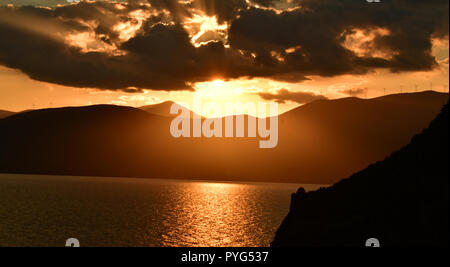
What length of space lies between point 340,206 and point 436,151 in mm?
14727

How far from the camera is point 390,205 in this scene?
44.7 metres

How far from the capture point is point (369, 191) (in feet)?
171

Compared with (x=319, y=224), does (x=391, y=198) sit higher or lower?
higher

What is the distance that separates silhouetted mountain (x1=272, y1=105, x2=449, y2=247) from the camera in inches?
1526

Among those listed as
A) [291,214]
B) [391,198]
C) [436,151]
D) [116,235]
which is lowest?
[116,235]

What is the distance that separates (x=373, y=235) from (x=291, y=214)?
72.0 ft

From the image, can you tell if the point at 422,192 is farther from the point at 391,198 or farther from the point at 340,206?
the point at 340,206

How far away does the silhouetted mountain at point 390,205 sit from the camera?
127ft
